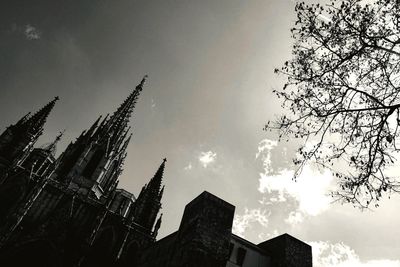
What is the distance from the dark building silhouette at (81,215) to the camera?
17.5 metres

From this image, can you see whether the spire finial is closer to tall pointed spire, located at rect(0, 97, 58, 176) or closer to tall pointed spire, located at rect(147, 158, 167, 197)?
tall pointed spire, located at rect(0, 97, 58, 176)

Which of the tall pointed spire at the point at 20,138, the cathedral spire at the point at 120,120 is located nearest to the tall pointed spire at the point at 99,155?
the cathedral spire at the point at 120,120

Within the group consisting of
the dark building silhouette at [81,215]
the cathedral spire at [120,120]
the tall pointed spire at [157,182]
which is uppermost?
the cathedral spire at [120,120]

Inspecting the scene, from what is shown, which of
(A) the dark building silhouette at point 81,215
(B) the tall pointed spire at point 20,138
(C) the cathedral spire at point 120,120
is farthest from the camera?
(C) the cathedral spire at point 120,120

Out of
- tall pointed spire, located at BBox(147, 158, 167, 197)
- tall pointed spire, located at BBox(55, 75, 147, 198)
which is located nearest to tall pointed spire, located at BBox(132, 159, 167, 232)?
tall pointed spire, located at BBox(147, 158, 167, 197)

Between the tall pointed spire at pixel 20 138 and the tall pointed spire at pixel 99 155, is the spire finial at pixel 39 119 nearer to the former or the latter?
the tall pointed spire at pixel 20 138

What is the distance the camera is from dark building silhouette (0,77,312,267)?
17.5m

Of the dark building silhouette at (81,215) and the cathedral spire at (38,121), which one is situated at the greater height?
the cathedral spire at (38,121)

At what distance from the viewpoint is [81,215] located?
27609mm

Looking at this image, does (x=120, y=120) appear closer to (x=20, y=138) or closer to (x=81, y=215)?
(x=20, y=138)

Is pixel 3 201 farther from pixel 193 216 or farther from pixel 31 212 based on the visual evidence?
pixel 193 216

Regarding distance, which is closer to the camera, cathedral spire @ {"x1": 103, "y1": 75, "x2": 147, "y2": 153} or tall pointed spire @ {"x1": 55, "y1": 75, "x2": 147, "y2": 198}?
tall pointed spire @ {"x1": 55, "y1": 75, "x2": 147, "y2": 198}

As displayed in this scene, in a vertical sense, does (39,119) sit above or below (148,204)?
above

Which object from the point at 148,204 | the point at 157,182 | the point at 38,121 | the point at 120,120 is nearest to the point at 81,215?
the point at 148,204
